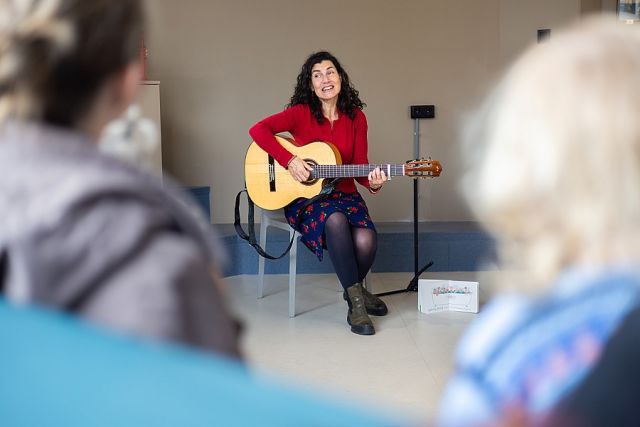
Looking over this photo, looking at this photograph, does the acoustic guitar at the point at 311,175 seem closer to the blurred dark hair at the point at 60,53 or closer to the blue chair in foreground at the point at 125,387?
the blurred dark hair at the point at 60,53

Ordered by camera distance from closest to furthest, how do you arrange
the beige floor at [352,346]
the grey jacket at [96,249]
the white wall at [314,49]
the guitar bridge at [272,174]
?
the grey jacket at [96,249]
the beige floor at [352,346]
the guitar bridge at [272,174]
the white wall at [314,49]

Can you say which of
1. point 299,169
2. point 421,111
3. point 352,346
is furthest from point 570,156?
point 421,111

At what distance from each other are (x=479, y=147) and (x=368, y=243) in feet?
8.61

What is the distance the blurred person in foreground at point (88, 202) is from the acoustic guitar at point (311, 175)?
2.70 m

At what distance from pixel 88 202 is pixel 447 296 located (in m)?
3.11

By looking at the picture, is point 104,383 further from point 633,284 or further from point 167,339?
point 633,284

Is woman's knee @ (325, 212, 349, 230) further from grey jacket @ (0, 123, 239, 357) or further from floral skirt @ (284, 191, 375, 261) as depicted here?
grey jacket @ (0, 123, 239, 357)

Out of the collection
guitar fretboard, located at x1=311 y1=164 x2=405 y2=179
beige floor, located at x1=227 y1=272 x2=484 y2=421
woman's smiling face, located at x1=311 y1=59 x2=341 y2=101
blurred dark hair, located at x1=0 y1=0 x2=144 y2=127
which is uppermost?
woman's smiling face, located at x1=311 y1=59 x2=341 y2=101

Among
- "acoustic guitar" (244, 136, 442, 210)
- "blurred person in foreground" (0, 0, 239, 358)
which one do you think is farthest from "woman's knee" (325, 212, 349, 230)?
"blurred person in foreground" (0, 0, 239, 358)

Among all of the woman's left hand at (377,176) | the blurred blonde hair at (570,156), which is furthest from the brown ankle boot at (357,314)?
the blurred blonde hair at (570,156)

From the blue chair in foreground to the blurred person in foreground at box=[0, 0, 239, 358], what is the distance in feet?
0.22

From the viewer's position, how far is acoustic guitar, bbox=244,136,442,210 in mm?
3475

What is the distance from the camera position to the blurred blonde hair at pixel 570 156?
0.72 meters

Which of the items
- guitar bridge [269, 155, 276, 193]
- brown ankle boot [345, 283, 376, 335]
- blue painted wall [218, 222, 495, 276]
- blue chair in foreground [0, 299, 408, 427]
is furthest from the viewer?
blue painted wall [218, 222, 495, 276]
